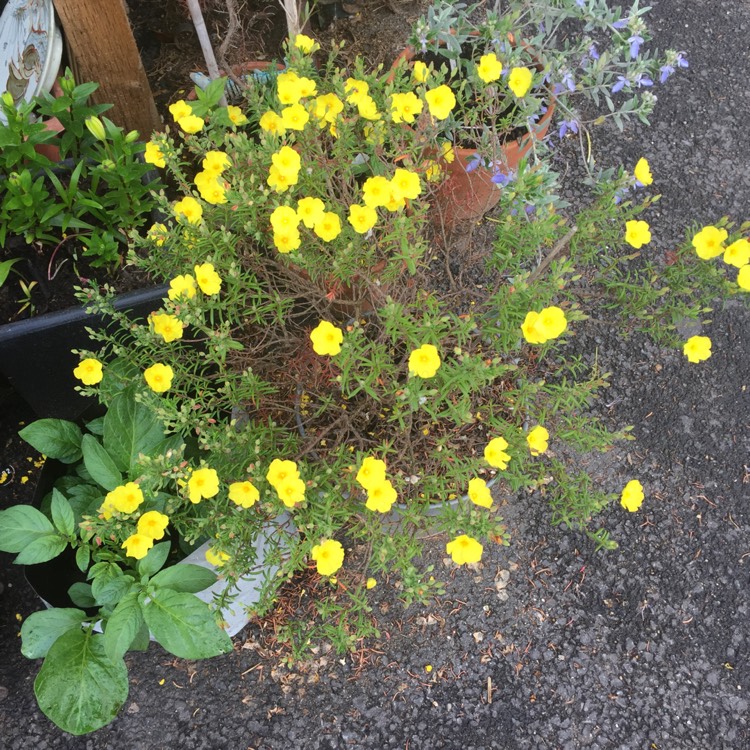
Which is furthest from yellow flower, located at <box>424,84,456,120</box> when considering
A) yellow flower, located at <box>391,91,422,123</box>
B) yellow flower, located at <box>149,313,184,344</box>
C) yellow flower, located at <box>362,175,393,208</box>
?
yellow flower, located at <box>149,313,184,344</box>

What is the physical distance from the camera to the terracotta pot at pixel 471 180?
2309 millimetres

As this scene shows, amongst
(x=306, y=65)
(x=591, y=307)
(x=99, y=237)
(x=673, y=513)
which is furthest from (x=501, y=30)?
(x=673, y=513)

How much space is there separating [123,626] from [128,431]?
1.76 feet

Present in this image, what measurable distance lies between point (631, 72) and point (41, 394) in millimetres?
2227

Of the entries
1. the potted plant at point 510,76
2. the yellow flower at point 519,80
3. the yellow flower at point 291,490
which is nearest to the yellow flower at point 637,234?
the potted plant at point 510,76

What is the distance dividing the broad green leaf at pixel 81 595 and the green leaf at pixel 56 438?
14.6 inches

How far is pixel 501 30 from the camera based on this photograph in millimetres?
2066

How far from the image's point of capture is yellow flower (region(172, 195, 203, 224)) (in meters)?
1.74

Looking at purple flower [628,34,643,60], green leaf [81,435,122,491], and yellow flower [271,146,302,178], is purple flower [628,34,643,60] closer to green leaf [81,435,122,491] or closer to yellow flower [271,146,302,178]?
yellow flower [271,146,302,178]

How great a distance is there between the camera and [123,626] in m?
1.77

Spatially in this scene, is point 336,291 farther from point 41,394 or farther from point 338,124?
point 41,394

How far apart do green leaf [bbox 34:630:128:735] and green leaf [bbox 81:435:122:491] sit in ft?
1.40

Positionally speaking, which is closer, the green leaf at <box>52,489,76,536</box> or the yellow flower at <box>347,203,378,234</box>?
the yellow flower at <box>347,203,378,234</box>

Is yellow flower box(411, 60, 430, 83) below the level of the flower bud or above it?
below
